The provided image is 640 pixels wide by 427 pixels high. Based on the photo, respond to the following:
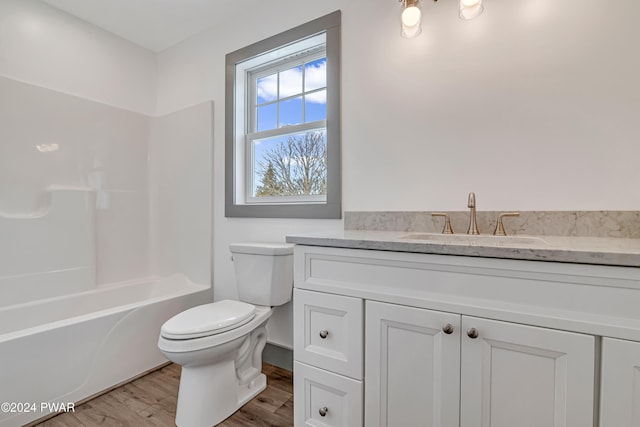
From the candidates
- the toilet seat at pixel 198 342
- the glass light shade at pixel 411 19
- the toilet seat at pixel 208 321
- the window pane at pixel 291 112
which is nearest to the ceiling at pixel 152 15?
the window pane at pixel 291 112

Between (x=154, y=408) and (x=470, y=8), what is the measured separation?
241 centimetres

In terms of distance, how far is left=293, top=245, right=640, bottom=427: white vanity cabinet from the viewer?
2.36ft

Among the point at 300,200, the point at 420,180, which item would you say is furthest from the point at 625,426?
the point at 300,200

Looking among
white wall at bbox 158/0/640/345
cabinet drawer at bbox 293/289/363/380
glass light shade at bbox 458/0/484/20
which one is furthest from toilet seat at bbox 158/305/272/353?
glass light shade at bbox 458/0/484/20

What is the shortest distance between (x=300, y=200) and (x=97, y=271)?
166 cm

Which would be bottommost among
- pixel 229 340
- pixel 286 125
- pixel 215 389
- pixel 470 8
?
pixel 215 389

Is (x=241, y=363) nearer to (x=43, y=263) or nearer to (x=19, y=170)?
(x=43, y=263)

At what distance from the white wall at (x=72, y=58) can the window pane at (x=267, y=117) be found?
1.14 m

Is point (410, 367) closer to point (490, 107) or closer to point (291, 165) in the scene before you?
point (490, 107)

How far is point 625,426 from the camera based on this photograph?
71 centimetres

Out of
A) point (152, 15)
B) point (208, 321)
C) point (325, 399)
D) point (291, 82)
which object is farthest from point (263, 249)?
point (152, 15)

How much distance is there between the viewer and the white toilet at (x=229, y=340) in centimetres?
131

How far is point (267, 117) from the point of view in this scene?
215 centimetres

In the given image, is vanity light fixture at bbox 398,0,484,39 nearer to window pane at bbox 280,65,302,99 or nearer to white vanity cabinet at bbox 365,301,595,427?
window pane at bbox 280,65,302,99
